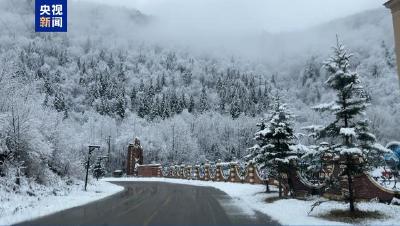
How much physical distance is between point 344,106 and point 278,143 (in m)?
7.97

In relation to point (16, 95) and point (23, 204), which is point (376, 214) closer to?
point (23, 204)

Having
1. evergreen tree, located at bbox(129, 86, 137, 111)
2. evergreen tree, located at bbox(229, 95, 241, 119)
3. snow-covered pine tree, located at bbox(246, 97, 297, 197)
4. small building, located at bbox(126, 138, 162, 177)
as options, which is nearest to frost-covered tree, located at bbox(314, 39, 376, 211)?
snow-covered pine tree, located at bbox(246, 97, 297, 197)

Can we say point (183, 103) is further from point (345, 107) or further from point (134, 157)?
point (345, 107)

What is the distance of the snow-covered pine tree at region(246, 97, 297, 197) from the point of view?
78.6ft

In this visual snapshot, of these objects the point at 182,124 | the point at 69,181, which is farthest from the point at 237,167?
the point at 182,124

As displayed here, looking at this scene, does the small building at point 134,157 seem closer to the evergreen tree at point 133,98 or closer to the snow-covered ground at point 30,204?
the snow-covered ground at point 30,204

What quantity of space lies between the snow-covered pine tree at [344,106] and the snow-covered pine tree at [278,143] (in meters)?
6.80

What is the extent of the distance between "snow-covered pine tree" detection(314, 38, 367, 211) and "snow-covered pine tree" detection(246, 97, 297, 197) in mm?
6797

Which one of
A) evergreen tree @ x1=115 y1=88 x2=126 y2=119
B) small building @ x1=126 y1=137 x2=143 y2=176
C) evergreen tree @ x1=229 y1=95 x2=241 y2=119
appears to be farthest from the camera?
evergreen tree @ x1=229 y1=95 x2=241 y2=119

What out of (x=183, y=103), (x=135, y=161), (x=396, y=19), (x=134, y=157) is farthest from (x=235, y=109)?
(x=396, y=19)

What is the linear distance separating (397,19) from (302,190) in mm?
10797

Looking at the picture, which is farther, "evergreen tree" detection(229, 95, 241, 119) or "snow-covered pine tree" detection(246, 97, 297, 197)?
"evergreen tree" detection(229, 95, 241, 119)

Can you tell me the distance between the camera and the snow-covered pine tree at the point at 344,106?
16.4 m

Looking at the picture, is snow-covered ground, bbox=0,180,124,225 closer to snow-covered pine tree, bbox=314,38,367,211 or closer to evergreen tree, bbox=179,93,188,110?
snow-covered pine tree, bbox=314,38,367,211
